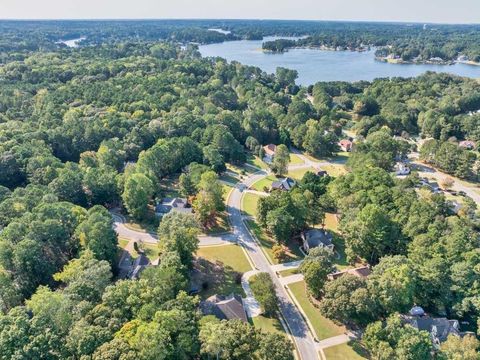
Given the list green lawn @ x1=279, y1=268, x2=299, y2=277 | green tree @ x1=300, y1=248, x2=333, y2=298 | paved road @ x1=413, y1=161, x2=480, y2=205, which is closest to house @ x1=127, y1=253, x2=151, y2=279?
green lawn @ x1=279, y1=268, x2=299, y2=277

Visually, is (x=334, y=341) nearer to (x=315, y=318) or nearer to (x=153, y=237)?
(x=315, y=318)

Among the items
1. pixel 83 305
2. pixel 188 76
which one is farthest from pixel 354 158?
pixel 188 76

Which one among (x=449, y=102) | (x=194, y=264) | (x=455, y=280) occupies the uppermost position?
(x=449, y=102)

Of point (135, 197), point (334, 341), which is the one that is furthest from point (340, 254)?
point (135, 197)

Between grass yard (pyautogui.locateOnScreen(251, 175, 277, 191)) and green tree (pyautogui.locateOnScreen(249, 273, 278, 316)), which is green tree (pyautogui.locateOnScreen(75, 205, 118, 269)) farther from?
grass yard (pyautogui.locateOnScreen(251, 175, 277, 191))

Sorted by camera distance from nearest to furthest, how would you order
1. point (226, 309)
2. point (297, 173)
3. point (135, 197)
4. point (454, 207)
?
point (226, 309) < point (135, 197) < point (454, 207) < point (297, 173)

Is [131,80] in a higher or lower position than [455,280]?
higher

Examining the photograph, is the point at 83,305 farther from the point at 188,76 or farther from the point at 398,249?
the point at 188,76
